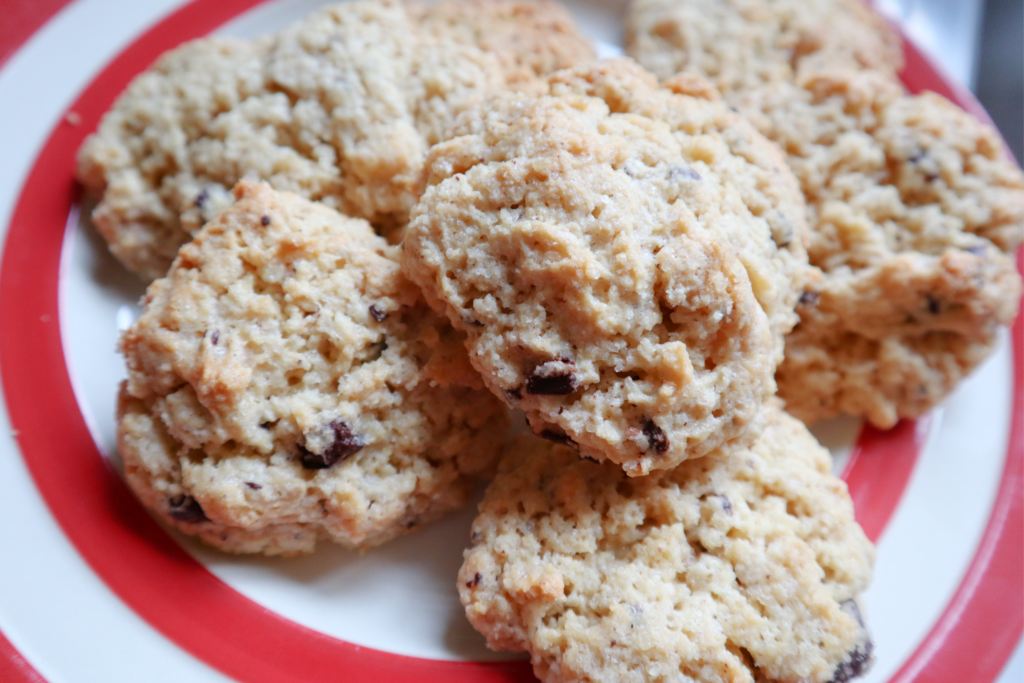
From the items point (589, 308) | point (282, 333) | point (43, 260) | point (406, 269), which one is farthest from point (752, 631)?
point (43, 260)

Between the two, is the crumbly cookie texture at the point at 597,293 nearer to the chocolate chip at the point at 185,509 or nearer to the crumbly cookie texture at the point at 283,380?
the crumbly cookie texture at the point at 283,380

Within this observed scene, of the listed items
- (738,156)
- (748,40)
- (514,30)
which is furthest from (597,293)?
(748,40)

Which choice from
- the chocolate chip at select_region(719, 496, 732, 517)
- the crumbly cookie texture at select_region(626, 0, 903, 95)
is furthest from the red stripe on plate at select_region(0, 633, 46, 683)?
the crumbly cookie texture at select_region(626, 0, 903, 95)

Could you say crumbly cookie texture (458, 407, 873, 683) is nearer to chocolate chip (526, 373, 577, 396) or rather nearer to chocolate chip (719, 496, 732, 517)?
chocolate chip (719, 496, 732, 517)

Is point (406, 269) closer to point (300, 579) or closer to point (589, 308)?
point (589, 308)

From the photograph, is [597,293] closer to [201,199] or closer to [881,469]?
[201,199]
